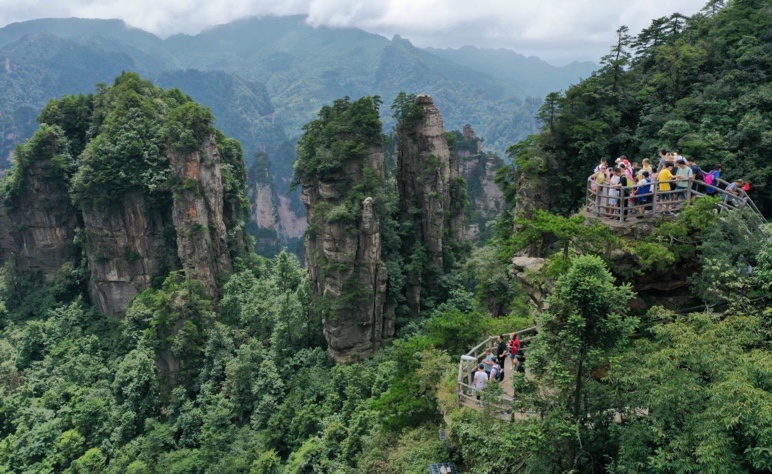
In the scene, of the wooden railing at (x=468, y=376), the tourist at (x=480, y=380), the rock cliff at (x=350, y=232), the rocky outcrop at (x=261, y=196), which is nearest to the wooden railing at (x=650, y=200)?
the wooden railing at (x=468, y=376)

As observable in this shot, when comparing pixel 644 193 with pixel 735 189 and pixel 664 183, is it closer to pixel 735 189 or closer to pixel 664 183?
pixel 664 183

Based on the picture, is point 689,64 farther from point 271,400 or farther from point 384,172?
point 271,400

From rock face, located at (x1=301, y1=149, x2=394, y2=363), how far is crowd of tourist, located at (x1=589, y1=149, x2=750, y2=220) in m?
17.2

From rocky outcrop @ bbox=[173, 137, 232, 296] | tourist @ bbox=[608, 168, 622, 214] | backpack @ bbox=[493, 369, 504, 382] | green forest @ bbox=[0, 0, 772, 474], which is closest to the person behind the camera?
green forest @ bbox=[0, 0, 772, 474]

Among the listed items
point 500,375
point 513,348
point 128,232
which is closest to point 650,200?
point 513,348

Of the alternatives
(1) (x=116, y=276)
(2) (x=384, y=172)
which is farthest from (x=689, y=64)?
(1) (x=116, y=276)

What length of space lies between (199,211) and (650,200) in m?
29.5

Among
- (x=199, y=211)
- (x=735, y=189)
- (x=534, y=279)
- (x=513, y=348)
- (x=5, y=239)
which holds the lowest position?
(x=5, y=239)

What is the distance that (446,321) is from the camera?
66.6ft

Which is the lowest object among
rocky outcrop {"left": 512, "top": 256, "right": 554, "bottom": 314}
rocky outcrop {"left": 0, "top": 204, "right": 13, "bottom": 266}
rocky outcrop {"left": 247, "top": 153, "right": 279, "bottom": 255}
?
rocky outcrop {"left": 247, "top": 153, "right": 279, "bottom": 255}

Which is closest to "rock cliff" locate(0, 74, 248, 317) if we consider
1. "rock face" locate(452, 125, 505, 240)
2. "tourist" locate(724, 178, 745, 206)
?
"tourist" locate(724, 178, 745, 206)

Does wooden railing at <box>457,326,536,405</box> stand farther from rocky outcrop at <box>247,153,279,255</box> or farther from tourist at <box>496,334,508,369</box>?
rocky outcrop at <box>247,153,279,255</box>

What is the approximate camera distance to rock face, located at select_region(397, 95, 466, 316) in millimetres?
37281

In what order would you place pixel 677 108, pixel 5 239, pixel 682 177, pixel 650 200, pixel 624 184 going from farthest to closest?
pixel 5 239
pixel 677 108
pixel 624 184
pixel 650 200
pixel 682 177
